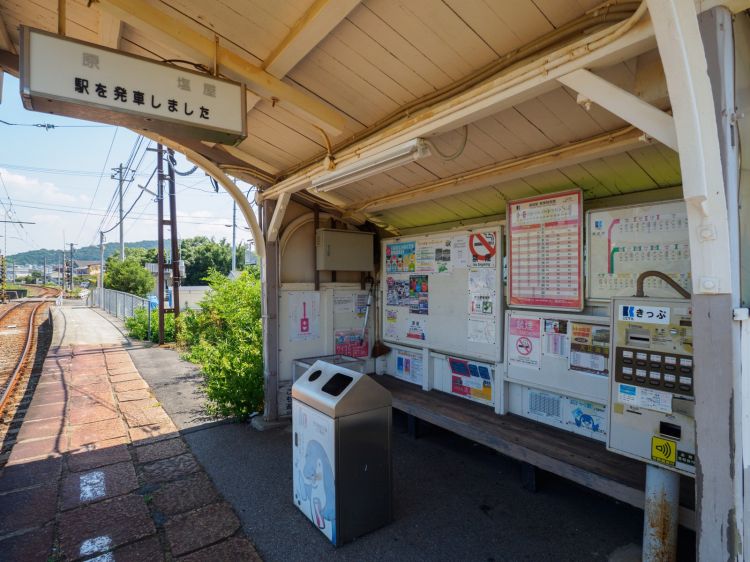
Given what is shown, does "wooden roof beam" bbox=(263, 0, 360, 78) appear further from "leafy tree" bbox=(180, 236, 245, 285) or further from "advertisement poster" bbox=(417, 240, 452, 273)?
"leafy tree" bbox=(180, 236, 245, 285)

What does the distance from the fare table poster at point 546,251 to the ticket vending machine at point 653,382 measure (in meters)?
1.09

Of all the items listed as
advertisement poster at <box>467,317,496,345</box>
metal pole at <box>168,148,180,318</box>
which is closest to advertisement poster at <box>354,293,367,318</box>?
advertisement poster at <box>467,317,496,345</box>

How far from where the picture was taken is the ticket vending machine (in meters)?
2.13

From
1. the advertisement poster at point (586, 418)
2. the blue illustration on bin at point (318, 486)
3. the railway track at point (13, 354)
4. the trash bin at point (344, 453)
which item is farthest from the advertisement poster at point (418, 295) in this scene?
the railway track at point (13, 354)

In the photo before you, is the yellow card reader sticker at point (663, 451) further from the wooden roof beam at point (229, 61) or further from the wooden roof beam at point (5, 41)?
the wooden roof beam at point (5, 41)

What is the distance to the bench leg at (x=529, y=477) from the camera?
3477mm

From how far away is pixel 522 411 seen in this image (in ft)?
12.9

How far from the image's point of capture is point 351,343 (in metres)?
5.54

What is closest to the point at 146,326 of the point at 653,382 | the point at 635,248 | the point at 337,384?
the point at 337,384

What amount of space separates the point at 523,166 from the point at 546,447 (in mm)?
2234

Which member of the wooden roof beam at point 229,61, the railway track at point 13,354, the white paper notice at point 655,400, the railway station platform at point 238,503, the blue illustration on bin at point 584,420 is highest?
the wooden roof beam at point 229,61

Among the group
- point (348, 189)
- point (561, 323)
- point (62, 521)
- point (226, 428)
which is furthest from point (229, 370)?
point (561, 323)

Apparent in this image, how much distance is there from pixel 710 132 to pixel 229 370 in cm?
522

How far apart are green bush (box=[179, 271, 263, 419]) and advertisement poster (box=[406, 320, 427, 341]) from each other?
2.00m
